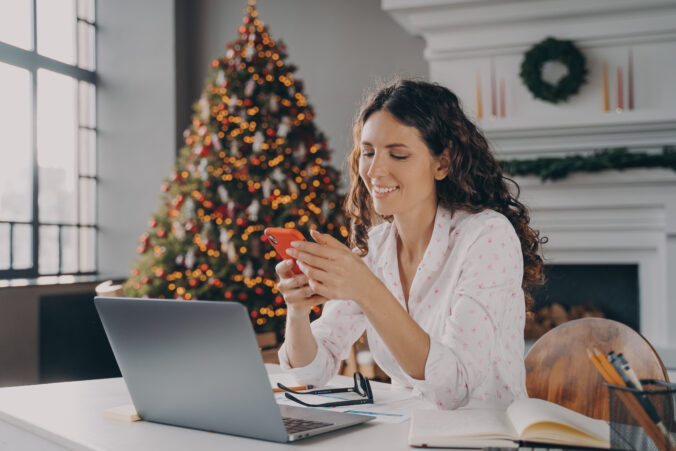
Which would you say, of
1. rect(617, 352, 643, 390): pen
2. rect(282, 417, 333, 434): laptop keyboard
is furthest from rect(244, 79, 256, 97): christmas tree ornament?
rect(617, 352, 643, 390): pen

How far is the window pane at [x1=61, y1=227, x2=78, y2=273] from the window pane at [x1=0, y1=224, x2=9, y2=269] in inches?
17.5

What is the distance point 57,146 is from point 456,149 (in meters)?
3.71

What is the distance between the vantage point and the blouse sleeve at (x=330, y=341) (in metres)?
1.34

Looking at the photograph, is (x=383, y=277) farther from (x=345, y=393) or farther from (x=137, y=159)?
(x=137, y=159)

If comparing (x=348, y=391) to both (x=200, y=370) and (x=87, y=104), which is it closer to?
(x=200, y=370)

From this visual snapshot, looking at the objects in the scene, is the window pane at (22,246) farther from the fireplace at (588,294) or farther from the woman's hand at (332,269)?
the woman's hand at (332,269)

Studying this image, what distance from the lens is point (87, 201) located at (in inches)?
185

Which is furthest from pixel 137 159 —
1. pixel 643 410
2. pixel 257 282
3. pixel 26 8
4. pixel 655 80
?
pixel 643 410

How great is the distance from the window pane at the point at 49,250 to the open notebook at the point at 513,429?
13.0 ft

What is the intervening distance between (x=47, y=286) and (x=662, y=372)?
10.6ft

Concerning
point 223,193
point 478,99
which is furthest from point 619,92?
point 223,193

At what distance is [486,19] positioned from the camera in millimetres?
3375

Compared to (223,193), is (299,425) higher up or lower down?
lower down

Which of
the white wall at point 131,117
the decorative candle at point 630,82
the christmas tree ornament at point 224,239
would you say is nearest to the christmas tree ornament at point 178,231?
the christmas tree ornament at point 224,239
